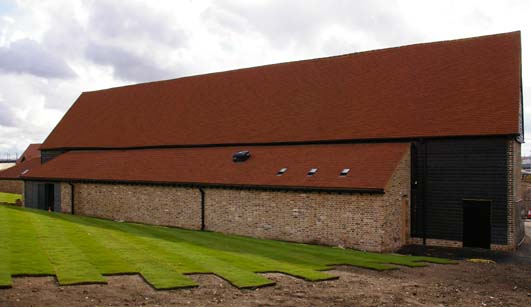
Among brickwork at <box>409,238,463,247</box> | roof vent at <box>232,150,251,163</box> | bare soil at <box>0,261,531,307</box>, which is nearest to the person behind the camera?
bare soil at <box>0,261,531,307</box>

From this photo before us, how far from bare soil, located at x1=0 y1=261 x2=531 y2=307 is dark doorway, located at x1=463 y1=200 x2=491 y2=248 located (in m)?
6.58

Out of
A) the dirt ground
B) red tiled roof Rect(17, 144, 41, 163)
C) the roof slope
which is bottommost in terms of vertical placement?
the dirt ground

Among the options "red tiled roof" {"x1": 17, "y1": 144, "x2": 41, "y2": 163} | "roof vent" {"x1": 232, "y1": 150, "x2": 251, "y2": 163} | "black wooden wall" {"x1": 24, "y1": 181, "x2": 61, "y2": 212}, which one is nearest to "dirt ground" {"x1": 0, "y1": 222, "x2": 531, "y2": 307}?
"roof vent" {"x1": 232, "y1": 150, "x2": 251, "y2": 163}

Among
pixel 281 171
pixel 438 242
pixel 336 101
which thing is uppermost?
pixel 336 101

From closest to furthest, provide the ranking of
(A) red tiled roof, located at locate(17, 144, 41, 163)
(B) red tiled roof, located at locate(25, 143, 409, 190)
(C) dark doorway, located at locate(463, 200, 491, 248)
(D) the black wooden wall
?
(B) red tiled roof, located at locate(25, 143, 409, 190) → (C) dark doorway, located at locate(463, 200, 491, 248) → (D) the black wooden wall → (A) red tiled roof, located at locate(17, 144, 41, 163)

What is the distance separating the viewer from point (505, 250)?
69.5ft

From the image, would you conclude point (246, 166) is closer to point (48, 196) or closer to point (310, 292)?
point (310, 292)

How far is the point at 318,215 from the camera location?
21.2 meters

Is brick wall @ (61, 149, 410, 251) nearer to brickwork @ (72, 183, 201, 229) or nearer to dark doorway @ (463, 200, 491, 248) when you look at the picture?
brickwork @ (72, 183, 201, 229)

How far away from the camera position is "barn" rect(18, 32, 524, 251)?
2116 cm

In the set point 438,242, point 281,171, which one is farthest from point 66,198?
point 438,242

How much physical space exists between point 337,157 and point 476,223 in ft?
22.3

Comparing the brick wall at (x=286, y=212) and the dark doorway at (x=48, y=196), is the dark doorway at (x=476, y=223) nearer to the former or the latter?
the brick wall at (x=286, y=212)

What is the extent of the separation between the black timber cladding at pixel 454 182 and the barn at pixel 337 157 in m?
0.05
